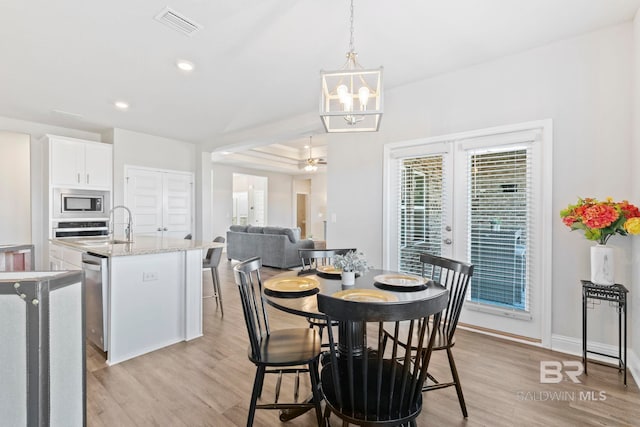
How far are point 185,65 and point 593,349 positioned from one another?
15.4 feet

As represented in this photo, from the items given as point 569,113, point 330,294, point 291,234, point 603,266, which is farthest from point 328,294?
point 291,234

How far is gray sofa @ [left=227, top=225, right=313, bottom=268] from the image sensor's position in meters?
6.35

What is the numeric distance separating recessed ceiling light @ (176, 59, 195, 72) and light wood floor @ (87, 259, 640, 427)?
9.35 ft

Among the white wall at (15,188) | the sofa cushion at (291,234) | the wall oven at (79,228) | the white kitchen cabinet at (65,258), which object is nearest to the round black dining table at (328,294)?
the white kitchen cabinet at (65,258)

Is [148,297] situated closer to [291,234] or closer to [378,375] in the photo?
[378,375]

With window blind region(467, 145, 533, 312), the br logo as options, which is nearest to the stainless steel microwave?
window blind region(467, 145, 533, 312)

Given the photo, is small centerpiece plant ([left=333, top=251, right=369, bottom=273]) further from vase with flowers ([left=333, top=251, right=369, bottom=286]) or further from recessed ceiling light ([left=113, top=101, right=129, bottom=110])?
recessed ceiling light ([left=113, top=101, right=129, bottom=110])

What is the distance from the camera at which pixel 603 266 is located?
7.93 ft

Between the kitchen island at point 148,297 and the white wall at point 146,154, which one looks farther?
the white wall at point 146,154

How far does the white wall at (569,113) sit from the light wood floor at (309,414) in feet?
2.14

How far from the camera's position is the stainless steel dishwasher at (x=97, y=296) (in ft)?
8.57

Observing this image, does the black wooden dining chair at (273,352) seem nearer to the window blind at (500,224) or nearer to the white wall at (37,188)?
the window blind at (500,224)

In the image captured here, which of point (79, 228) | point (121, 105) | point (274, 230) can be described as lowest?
point (274, 230)

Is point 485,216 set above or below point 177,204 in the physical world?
below
